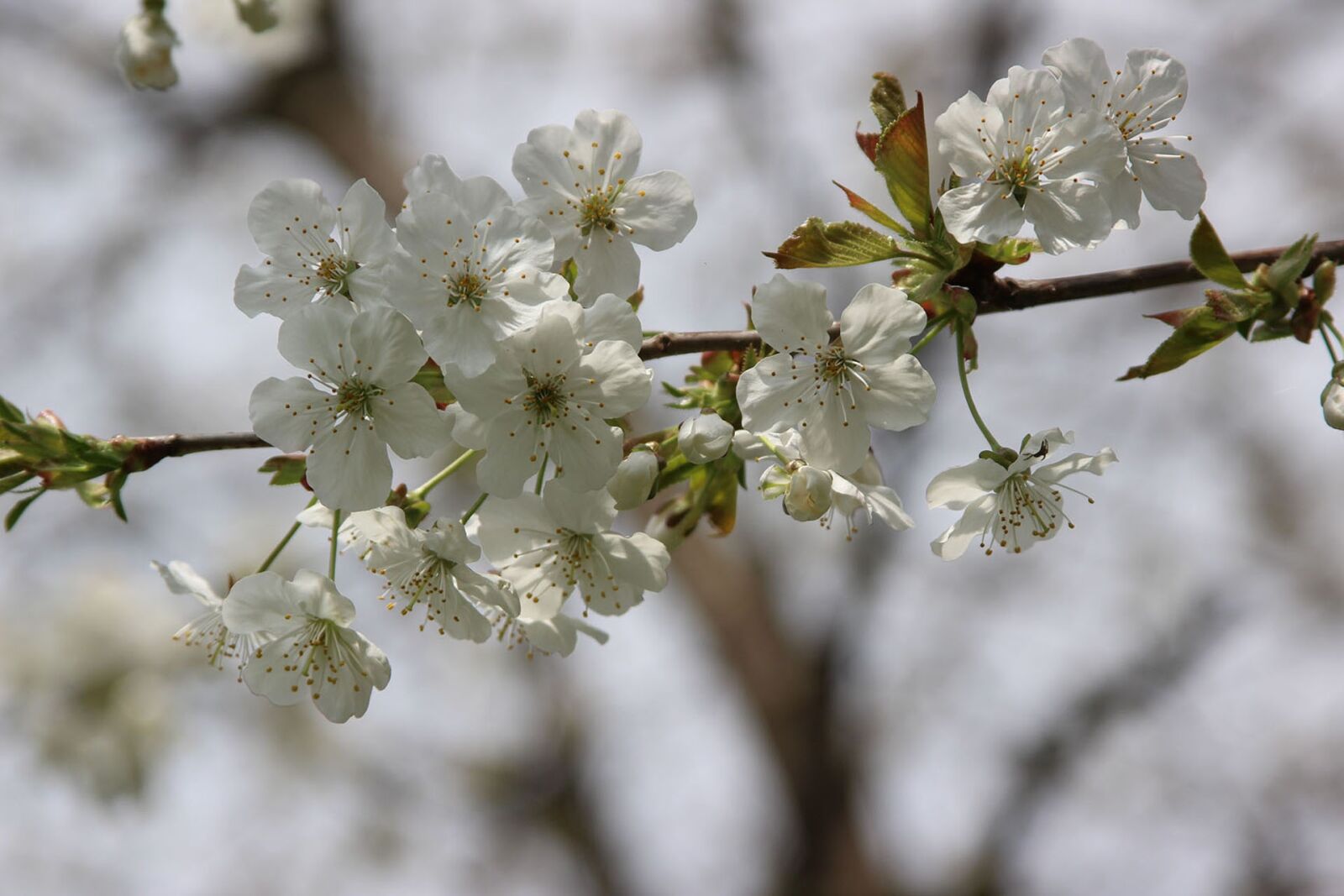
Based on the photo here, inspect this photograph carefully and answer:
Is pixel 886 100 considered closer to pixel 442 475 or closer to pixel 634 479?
pixel 634 479

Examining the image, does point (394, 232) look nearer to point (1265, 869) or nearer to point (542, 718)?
point (1265, 869)

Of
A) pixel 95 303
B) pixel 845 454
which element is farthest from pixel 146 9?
pixel 95 303

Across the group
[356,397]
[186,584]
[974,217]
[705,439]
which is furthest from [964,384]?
[186,584]

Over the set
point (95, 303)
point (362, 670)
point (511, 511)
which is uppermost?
point (95, 303)

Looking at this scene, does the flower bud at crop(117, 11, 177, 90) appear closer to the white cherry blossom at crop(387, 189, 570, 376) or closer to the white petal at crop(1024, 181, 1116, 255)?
the white cherry blossom at crop(387, 189, 570, 376)

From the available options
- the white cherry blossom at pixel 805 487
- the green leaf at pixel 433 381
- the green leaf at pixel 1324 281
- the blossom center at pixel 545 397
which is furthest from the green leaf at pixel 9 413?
the green leaf at pixel 1324 281

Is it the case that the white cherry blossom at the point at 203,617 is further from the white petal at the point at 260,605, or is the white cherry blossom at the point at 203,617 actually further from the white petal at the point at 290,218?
the white petal at the point at 290,218
